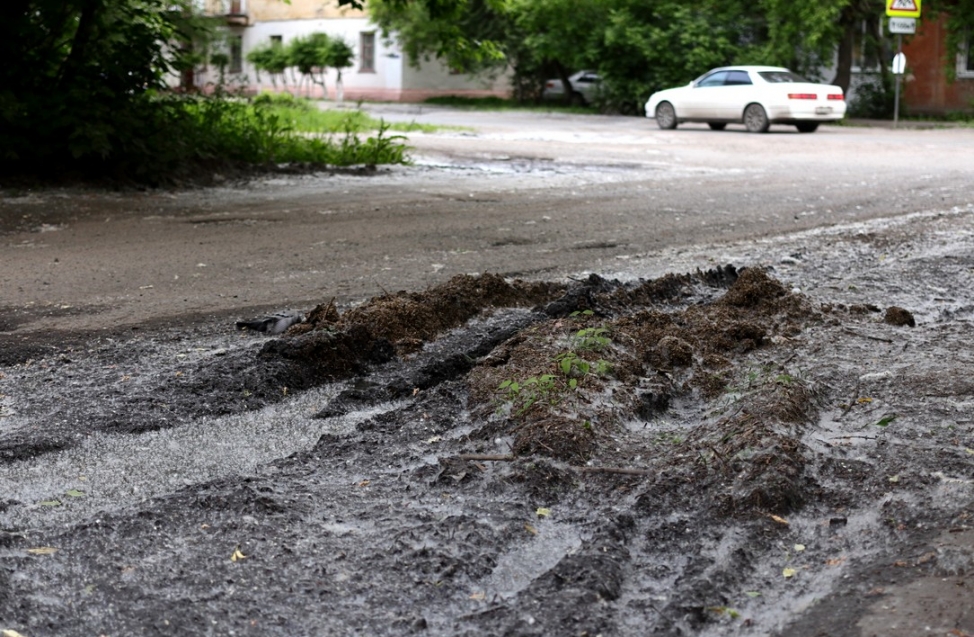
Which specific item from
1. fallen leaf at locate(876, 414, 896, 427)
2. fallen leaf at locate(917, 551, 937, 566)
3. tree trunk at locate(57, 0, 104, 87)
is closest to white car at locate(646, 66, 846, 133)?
tree trunk at locate(57, 0, 104, 87)

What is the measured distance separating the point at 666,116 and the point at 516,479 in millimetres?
27419

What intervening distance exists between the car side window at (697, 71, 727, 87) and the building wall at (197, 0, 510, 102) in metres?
19.7

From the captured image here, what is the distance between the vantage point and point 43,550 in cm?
336

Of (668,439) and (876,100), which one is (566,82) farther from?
(668,439)

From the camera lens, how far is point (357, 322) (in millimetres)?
5848

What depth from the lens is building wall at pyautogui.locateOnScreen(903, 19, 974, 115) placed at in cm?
3738

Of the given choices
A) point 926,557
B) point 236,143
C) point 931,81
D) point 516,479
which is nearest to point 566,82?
point 931,81

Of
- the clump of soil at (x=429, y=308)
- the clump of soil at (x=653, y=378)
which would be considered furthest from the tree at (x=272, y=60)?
the clump of soil at (x=653, y=378)

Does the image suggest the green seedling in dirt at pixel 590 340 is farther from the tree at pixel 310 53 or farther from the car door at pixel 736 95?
the tree at pixel 310 53

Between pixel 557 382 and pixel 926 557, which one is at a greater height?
pixel 557 382

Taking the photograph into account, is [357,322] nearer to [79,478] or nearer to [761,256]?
[79,478]

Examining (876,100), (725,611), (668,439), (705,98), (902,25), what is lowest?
(725,611)

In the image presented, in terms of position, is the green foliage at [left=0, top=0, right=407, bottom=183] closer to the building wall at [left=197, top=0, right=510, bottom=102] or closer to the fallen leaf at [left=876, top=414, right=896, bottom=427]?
the fallen leaf at [left=876, top=414, right=896, bottom=427]

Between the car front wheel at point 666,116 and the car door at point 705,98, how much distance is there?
0.28 metres
